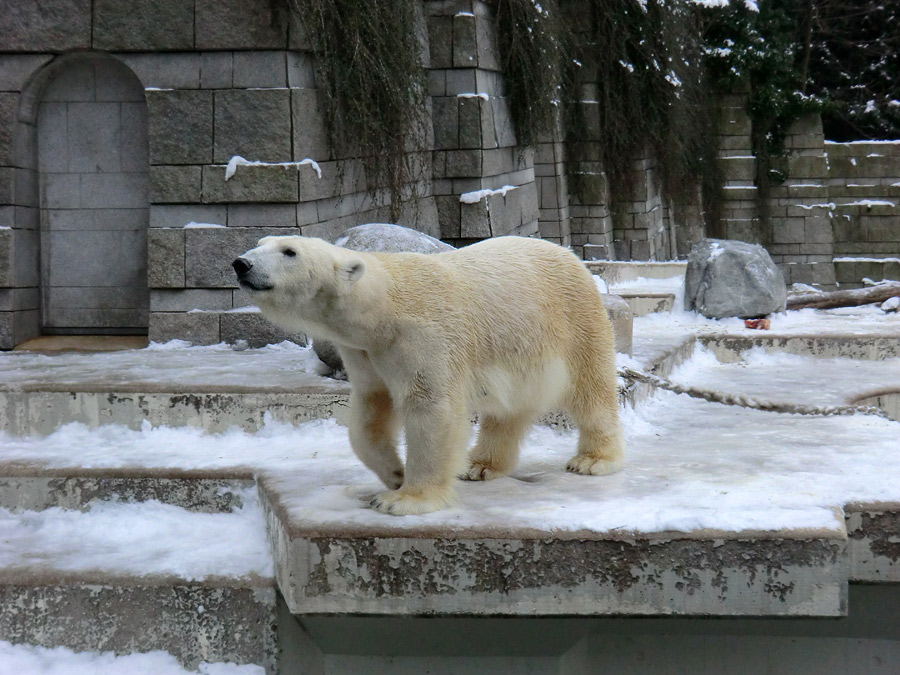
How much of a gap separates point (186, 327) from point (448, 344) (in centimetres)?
356

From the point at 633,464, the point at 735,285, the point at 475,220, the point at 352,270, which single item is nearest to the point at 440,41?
the point at 475,220

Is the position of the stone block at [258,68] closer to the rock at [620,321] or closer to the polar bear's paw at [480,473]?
the rock at [620,321]

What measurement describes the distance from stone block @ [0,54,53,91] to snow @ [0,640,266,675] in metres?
4.02

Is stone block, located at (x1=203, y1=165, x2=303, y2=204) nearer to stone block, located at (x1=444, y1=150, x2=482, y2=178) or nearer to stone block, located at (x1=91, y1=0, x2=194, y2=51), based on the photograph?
stone block, located at (x1=91, y1=0, x2=194, y2=51)

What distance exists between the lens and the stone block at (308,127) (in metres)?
6.03

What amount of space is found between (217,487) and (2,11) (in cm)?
380

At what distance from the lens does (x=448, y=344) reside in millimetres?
2996

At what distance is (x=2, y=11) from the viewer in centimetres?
602

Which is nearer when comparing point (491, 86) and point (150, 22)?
point (150, 22)

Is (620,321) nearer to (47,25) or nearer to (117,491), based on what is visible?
(117,491)

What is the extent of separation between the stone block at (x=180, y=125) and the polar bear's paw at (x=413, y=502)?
3620 millimetres

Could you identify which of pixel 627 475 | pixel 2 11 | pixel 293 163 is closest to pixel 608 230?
pixel 293 163

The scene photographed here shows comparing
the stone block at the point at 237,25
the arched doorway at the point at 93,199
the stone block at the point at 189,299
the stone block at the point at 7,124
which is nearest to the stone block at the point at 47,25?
the arched doorway at the point at 93,199

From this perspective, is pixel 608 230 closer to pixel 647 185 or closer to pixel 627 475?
pixel 647 185
